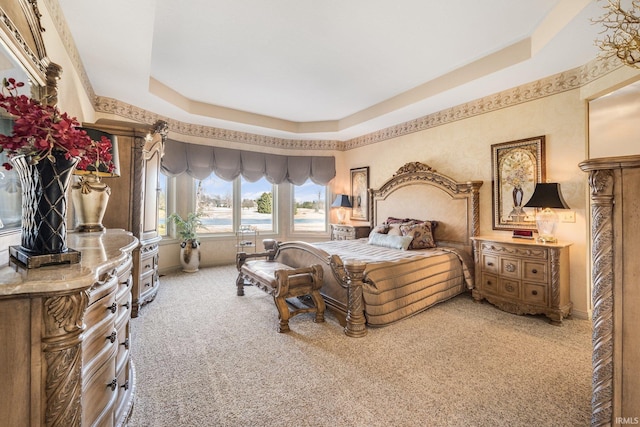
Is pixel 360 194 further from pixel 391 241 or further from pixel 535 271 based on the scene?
pixel 535 271

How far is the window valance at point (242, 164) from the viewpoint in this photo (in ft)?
16.2

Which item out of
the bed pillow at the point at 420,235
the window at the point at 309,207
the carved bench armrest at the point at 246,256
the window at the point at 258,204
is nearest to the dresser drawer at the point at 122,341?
the carved bench armrest at the point at 246,256

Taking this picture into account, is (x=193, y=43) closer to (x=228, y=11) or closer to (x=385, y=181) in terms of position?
(x=228, y=11)

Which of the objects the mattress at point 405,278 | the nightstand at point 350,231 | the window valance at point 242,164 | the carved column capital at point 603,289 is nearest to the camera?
the carved column capital at point 603,289

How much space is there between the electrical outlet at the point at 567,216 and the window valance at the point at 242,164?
13.3 ft

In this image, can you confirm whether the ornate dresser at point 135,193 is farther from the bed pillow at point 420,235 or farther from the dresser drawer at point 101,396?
the bed pillow at point 420,235

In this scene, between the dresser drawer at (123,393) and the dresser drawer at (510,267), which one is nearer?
the dresser drawer at (123,393)

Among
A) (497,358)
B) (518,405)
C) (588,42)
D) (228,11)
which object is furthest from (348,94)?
(518,405)

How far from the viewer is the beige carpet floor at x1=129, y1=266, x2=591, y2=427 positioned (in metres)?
1.65

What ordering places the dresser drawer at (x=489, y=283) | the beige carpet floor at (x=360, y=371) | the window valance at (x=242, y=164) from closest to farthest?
the beige carpet floor at (x=360, y=371) → the dresser drawer at (x=489, y=283) → the window valance at (x=242, y=164)

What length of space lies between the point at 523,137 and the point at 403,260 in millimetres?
2300

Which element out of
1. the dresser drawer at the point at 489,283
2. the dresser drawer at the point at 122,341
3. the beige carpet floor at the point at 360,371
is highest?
the dresser drawer at the point at 122,341

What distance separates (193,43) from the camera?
2965mm

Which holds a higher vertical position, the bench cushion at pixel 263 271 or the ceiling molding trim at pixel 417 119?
the ceiling molding trim at pixel 417 119
